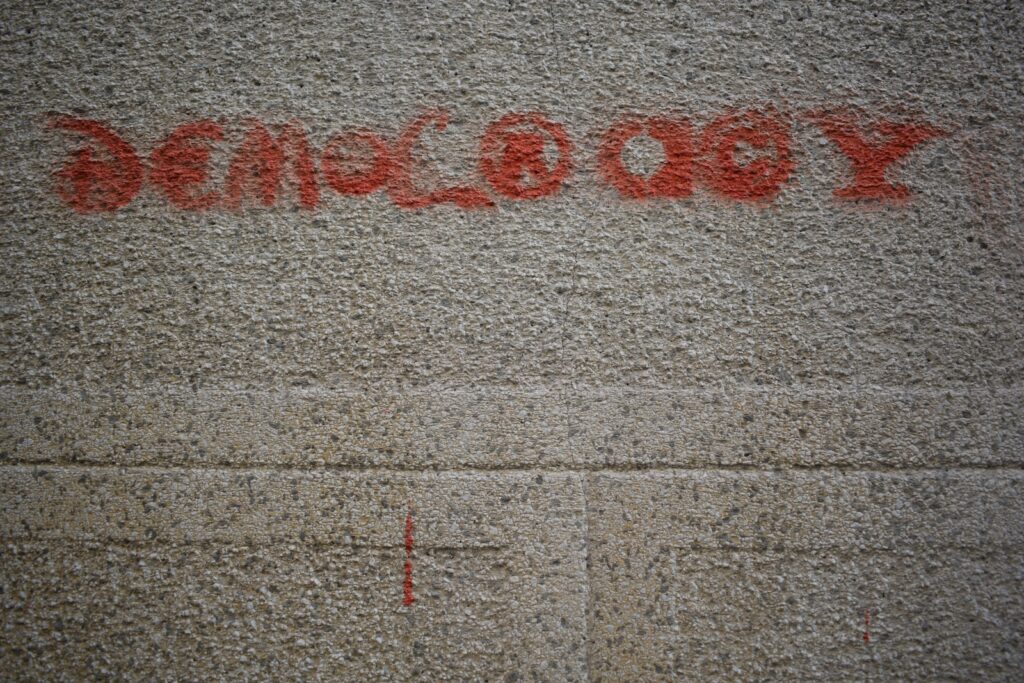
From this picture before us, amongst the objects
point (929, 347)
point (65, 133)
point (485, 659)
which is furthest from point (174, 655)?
point (929, 347)

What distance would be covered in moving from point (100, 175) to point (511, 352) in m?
1.30

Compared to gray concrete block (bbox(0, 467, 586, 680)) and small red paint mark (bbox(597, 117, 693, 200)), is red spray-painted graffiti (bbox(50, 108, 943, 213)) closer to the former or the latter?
small red paint mark (bbox(597, 117, 693, 200))

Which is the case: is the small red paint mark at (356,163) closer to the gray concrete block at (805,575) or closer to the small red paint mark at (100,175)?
the small red paint mark at (100,175)

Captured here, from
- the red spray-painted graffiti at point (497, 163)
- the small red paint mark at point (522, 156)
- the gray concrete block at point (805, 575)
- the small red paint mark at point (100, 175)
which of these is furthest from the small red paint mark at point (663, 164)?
the small red paint mark at point (100, 175)

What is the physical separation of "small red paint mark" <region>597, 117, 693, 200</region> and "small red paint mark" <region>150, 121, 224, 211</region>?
1.13 m

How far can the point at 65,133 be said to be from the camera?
66.8 inches

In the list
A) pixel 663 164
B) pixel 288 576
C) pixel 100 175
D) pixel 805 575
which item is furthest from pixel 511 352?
pixel 100 175

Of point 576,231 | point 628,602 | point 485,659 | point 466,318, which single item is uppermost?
point 576,231

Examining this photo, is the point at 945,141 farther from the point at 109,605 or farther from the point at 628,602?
the point at 109,605

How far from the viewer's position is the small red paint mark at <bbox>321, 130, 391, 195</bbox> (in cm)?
167

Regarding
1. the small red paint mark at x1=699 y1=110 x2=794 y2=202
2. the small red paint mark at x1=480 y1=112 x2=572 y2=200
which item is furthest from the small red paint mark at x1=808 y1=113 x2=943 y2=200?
the small red paint mark at x1=480 y1=112 x2=572 y2=200

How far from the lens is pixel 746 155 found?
1664mm

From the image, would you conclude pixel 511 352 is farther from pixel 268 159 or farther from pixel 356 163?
pixel 268 159

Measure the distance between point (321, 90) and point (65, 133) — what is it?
762mm
